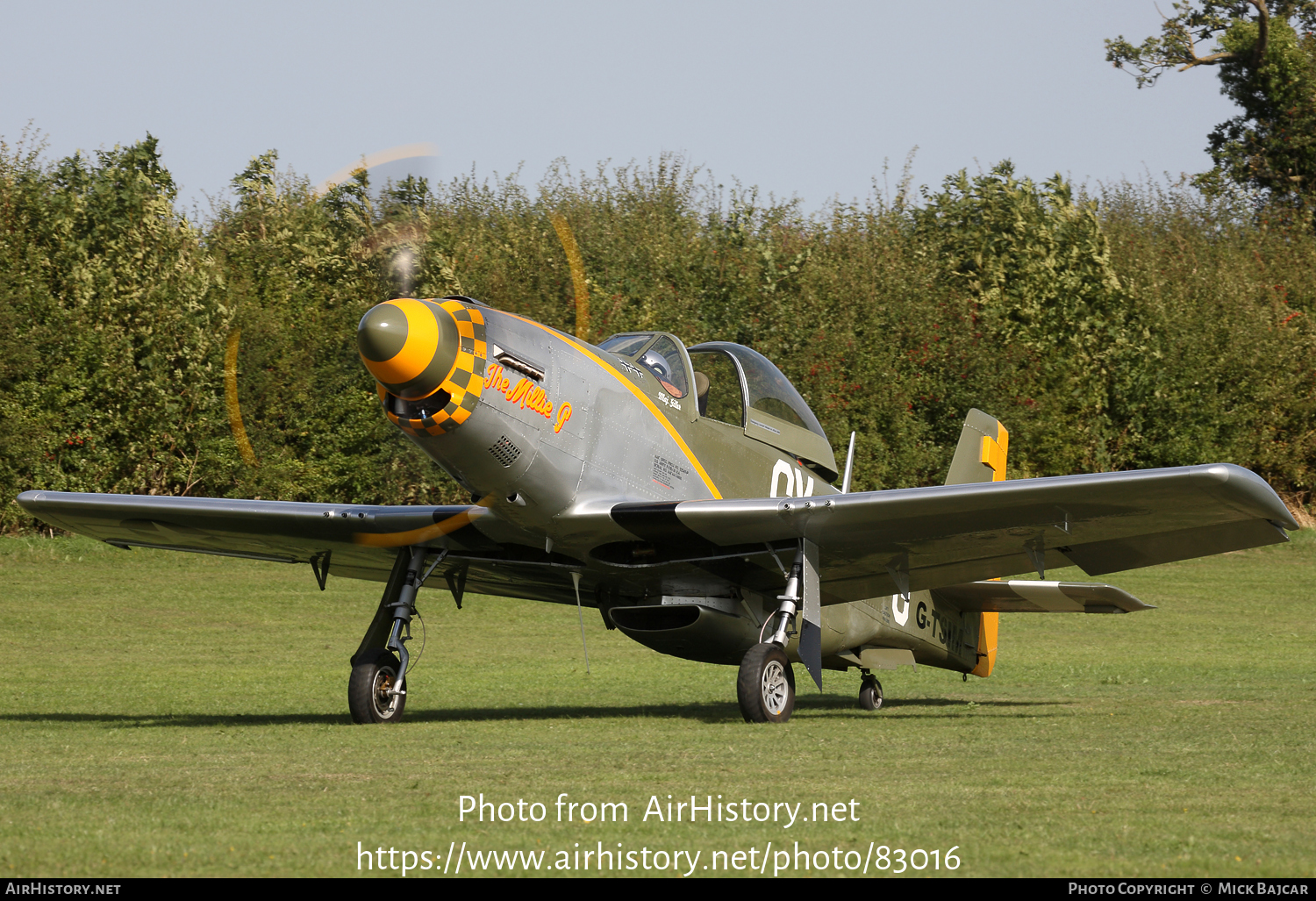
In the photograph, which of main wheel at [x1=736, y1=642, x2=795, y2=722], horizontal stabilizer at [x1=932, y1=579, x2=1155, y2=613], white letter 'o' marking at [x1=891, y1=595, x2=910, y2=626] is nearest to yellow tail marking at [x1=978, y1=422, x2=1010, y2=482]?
horizontal stabilizer at [x1=932, y1=579, x2=1155, y2=613]

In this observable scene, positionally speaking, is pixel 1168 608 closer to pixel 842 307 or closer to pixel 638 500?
pixel 842 307

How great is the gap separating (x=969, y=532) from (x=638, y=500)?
2.47 m

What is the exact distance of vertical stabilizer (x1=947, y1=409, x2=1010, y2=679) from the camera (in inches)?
521

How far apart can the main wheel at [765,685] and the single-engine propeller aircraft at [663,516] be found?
0.02m

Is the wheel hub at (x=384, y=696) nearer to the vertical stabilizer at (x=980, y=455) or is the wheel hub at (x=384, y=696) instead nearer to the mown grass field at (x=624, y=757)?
the mown grass field at (x=624, y=757)

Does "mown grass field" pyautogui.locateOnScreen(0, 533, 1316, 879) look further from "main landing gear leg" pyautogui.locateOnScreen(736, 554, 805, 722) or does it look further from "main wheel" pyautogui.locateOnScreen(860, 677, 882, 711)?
"main wheel" pyautogui.locateOnScreen(860, 677, 882, 711)

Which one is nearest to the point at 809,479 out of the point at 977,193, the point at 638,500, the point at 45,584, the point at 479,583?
the point at 638,500

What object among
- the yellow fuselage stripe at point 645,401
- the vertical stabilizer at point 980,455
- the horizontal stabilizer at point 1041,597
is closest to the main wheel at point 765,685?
the yellow fuselage stripe at point 645,401

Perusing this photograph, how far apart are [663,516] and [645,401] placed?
0.98m

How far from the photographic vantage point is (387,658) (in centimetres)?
1024

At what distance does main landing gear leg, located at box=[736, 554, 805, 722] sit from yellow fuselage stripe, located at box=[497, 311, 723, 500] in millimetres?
999

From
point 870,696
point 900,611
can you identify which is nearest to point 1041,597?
point 900,611

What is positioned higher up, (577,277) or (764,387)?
(577,277)

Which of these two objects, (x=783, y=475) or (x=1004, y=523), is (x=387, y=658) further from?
(x=1004, y=523)
